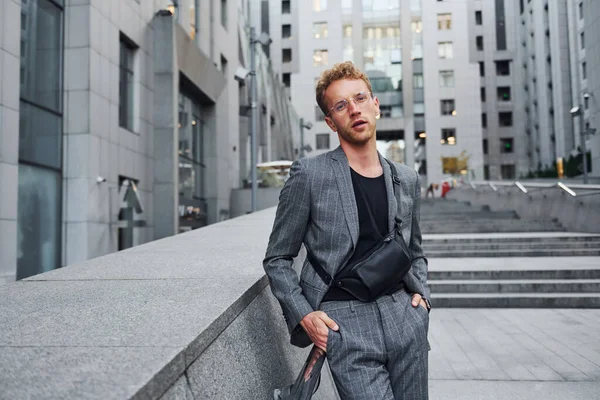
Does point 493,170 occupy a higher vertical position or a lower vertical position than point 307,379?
higher

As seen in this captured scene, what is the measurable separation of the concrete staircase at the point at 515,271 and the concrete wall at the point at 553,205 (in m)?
1.98

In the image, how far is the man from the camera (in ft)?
7.00

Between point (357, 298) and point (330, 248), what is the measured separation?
0.79 ft

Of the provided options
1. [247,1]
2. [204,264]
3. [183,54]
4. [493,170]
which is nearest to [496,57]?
[493,170]

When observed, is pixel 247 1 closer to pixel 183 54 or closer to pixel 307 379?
pixel 183 54

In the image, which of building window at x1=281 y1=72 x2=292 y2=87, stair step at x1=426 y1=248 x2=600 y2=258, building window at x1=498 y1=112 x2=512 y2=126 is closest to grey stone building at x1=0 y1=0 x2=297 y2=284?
stair step at x1=426 y1=248 x2=600 y2=258

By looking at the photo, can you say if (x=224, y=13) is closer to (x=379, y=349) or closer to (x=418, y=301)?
(x=418, y=301)

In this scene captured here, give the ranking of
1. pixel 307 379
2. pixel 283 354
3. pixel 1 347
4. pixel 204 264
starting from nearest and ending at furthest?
pixel 1 347
pixel 307 379
pixel 283 354
pixel 204 264

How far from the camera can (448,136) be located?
2159 inches

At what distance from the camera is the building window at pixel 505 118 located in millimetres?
68938

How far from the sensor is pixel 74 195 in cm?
1409

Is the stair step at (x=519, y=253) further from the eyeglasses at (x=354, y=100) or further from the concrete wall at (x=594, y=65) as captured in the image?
the concrete wall at (x=594, y=65)

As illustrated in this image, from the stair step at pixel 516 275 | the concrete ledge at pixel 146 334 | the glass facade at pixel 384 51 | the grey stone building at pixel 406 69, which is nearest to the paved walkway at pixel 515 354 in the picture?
the stair step at pixel 516 275

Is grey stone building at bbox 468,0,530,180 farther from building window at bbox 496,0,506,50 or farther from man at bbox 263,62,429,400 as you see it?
man at bbox 263,62,429,400
